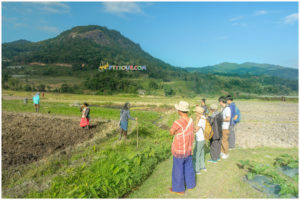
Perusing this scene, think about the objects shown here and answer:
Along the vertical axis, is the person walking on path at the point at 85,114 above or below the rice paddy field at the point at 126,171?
above

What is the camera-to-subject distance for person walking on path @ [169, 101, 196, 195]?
4309 millimetres

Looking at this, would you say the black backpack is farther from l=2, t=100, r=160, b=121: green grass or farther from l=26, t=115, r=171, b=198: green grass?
l=2, t=100, r=160, b=121: green grass

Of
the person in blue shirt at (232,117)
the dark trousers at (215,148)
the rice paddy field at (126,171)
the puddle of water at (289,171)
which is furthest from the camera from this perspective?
the person in blue shirt at (232,117)

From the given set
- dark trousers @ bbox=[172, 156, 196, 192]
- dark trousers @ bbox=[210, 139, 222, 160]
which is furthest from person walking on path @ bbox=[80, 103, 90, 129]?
dark trousers @ bbox=[172, 156, 196, 192]

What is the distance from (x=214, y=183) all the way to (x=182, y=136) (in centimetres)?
→ 141

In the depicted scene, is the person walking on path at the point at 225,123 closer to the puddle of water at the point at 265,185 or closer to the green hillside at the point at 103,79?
the puddle of water at the point at 265,185

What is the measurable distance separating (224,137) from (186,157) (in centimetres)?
240

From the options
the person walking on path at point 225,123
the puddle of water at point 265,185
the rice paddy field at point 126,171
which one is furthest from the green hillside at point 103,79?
the puddle of water at point 265,185

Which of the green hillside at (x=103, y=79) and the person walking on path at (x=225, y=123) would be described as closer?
the person walking on path at (x=225, y=123)

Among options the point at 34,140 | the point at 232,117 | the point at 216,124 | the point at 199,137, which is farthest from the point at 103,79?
the point at 199,137

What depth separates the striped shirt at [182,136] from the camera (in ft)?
14.1

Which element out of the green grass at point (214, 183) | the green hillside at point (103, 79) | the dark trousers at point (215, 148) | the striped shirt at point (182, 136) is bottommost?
the green grass at point (214, 183)

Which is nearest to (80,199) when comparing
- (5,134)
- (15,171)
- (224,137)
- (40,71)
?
(15,171)

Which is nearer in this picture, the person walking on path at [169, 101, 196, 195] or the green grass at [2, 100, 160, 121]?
the person walking on path at [169, 101, 196, 195]
